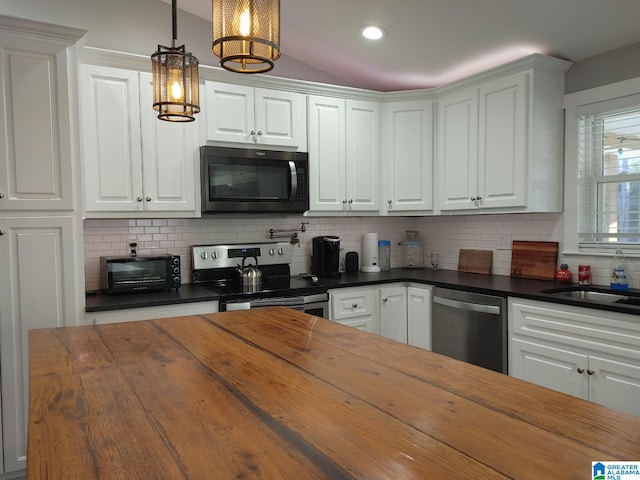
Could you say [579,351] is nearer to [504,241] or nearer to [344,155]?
[504,241]

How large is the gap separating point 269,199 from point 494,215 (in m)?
1.81

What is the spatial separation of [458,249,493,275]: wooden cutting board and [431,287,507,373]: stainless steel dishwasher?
615 millimetres

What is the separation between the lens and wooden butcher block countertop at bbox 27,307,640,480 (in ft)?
2.46

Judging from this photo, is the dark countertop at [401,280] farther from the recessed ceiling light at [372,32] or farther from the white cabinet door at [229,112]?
the recessed ceiling light at [372,32]

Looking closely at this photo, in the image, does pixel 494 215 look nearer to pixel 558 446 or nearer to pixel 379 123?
pixel 379 123

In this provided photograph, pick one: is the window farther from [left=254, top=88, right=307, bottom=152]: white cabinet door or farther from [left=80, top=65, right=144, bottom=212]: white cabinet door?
[left=80, top=65, right=144, bottom=212]: white cabinet door

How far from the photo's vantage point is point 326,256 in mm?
3912

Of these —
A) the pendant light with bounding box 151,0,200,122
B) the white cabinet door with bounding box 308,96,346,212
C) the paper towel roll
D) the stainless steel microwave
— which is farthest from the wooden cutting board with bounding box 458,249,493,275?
the pendant light with bounding box 151,0,200,122

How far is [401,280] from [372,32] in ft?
6.15

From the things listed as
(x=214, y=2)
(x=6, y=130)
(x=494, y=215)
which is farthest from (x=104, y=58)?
(x=494, y=215)

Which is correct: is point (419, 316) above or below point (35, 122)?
below

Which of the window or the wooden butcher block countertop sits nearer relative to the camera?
the wooden butcher block countertop

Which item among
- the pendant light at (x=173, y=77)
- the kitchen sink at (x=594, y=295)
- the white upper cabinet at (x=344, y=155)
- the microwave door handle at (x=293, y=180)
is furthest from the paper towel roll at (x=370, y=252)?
the pendant light at (x=173, y=77)

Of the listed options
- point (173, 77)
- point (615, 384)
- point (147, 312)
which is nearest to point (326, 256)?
point (147, 312)
